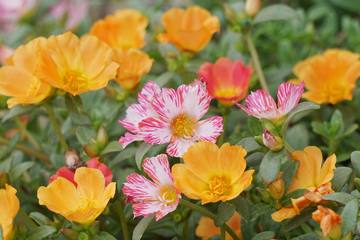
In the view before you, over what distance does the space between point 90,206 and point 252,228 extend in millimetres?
309

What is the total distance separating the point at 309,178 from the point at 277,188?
7 centimetres

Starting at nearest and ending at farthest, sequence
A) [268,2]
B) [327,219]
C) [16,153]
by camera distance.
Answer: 1. [327,219]
2. [16,153]
3. [268,2]

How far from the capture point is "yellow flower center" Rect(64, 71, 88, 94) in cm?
139

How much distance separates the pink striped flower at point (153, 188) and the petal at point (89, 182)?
6 cm

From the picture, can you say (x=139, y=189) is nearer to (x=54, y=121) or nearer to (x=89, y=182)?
(x=89, y=182)

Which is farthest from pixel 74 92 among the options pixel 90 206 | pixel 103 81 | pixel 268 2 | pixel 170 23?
pixel 268 2

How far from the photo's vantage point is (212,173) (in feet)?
4.10

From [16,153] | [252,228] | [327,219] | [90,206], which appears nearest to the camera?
[327,219]

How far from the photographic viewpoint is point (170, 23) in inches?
67.7

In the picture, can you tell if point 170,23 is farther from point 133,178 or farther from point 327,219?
point 327,219

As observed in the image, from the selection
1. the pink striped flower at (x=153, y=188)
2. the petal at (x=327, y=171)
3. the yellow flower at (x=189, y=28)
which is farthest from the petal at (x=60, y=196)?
the yellow flower at (x=189, y=28)

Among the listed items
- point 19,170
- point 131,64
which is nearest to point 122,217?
point 19,170

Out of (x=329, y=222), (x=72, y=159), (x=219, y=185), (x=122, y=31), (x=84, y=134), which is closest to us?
(x=329, y=222)

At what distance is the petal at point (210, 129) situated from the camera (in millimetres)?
1247
